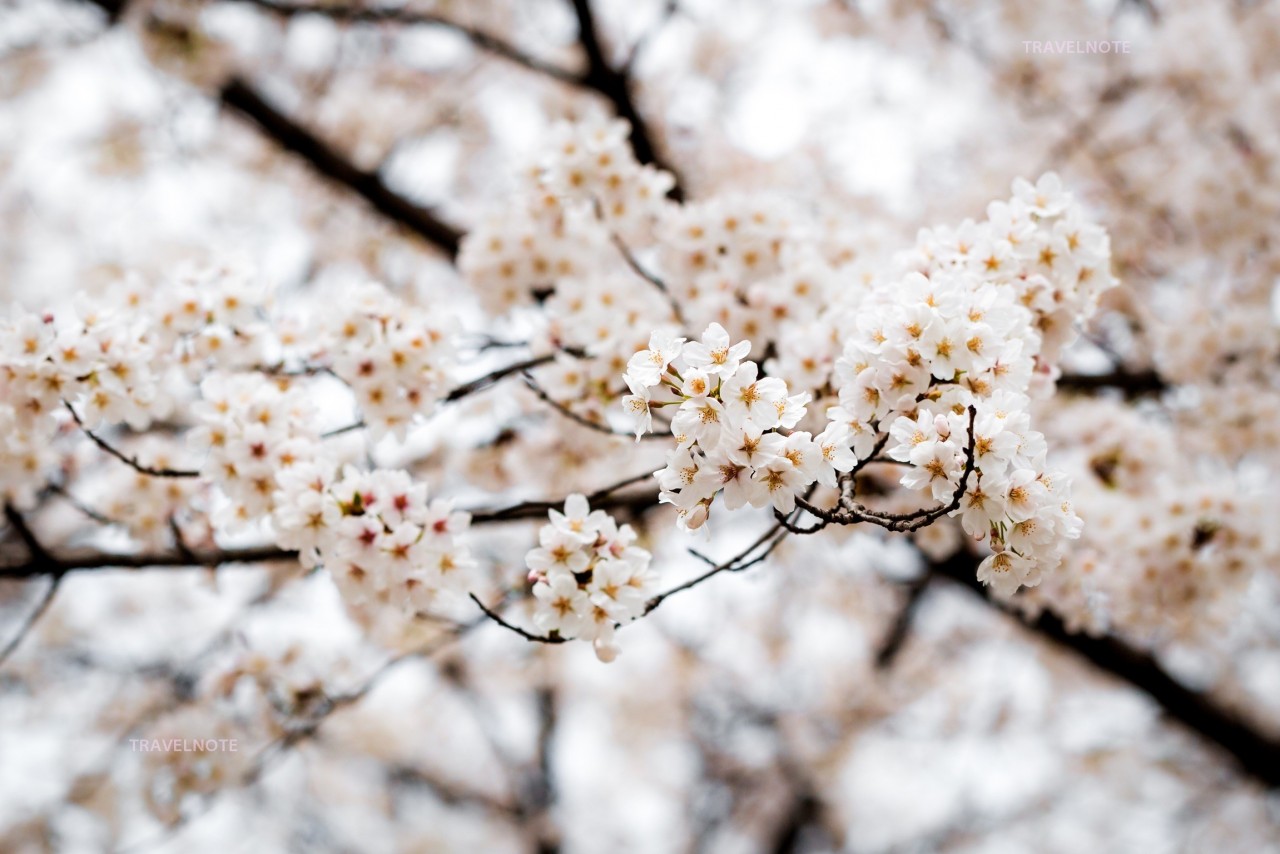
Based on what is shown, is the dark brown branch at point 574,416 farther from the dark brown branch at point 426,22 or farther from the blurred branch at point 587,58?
the dark brown branch at point 426,22

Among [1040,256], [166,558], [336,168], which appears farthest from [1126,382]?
[336,168]

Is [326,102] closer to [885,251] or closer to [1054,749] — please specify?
[885,251]

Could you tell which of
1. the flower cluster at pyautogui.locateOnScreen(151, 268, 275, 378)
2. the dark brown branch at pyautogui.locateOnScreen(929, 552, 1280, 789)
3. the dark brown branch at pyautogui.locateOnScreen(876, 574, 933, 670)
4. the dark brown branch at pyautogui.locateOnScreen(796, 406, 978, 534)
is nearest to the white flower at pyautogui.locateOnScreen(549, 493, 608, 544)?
the dark brown branch at pyautogui.locateOnScreen(796, 406, 978, 534)

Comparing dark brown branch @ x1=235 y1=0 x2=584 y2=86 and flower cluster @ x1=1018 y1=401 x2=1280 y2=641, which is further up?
dark brown branch @ x1=235 y1=0 x2=584 y2=86

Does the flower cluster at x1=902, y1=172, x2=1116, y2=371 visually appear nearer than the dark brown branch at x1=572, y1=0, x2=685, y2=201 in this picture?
Yes

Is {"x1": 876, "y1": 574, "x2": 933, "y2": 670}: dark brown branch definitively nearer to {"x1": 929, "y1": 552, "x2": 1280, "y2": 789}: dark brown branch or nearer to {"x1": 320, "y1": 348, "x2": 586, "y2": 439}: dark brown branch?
{"x1": 929, "y1": 552, "x2": 1280, "y2": 789}: dark brown branch

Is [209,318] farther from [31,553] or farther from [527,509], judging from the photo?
[527,509]
